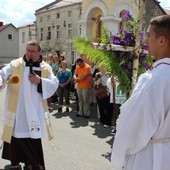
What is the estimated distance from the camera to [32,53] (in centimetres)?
475

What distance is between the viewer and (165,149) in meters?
2.33

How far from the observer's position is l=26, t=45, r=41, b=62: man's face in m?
4.71

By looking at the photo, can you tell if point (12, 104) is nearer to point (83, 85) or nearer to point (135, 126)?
point (135, 126)

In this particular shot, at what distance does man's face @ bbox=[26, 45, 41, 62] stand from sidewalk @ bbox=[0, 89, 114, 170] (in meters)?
1.75

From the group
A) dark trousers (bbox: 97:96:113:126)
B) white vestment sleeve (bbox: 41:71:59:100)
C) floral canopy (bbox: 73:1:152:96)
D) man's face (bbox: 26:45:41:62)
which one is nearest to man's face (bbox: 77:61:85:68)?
dark trousers (bbox: 97:96:113:126)

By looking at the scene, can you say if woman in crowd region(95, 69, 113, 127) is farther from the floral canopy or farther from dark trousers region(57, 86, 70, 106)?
the floral canopy

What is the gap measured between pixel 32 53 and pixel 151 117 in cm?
286

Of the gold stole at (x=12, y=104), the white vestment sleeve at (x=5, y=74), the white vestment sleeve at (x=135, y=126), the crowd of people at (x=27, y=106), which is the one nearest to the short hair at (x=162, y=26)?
the white vestment sleeve at (x=135, y=126)

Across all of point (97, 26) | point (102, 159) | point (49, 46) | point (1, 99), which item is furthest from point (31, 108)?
point (49, 46)

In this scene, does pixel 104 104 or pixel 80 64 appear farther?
pixel 80 64

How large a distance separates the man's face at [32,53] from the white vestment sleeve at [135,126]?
105 inches

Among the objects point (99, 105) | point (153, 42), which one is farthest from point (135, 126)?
point (99, 105)

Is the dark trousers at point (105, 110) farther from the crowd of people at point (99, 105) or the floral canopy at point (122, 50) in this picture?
the floral canopy at point (122, 50)

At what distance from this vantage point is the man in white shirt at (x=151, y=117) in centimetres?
219
